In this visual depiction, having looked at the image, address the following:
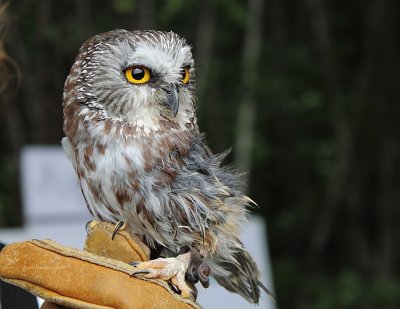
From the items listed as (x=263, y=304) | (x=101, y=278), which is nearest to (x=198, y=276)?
(x=101, y=278)

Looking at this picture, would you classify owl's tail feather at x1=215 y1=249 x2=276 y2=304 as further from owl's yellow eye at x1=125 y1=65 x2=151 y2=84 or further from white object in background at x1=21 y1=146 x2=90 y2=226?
white object in background at x1=21 y1=146 x2=90 y2=226

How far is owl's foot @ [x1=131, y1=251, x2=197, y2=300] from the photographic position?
1597 mm

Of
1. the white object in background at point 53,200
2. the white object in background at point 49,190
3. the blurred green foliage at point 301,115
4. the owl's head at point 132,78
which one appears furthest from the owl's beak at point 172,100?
the blurred green foliage at point 301,115

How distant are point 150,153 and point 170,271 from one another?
0.28 metres

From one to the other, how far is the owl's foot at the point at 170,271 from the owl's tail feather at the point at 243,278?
27cm

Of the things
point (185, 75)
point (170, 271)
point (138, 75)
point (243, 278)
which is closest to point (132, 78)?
point (138, 75)

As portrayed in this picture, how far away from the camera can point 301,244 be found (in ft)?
22.9

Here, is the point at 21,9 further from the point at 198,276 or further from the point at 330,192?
the point at 198,276

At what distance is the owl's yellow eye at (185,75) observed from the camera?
1.85m

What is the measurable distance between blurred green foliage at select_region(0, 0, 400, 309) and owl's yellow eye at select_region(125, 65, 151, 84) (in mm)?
3903

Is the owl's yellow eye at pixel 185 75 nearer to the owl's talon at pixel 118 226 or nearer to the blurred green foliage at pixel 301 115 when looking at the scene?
the owl's talon at pixel 118 226

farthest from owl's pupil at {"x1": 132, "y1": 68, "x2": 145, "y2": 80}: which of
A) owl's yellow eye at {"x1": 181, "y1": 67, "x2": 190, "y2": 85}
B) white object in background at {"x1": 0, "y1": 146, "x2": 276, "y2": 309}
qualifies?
white object in background at {"x1": 0, "y1": 146, "x2": 276, "y2": 309}

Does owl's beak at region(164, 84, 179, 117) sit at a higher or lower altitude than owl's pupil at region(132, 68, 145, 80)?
lower

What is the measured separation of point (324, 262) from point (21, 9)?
3746 mm
